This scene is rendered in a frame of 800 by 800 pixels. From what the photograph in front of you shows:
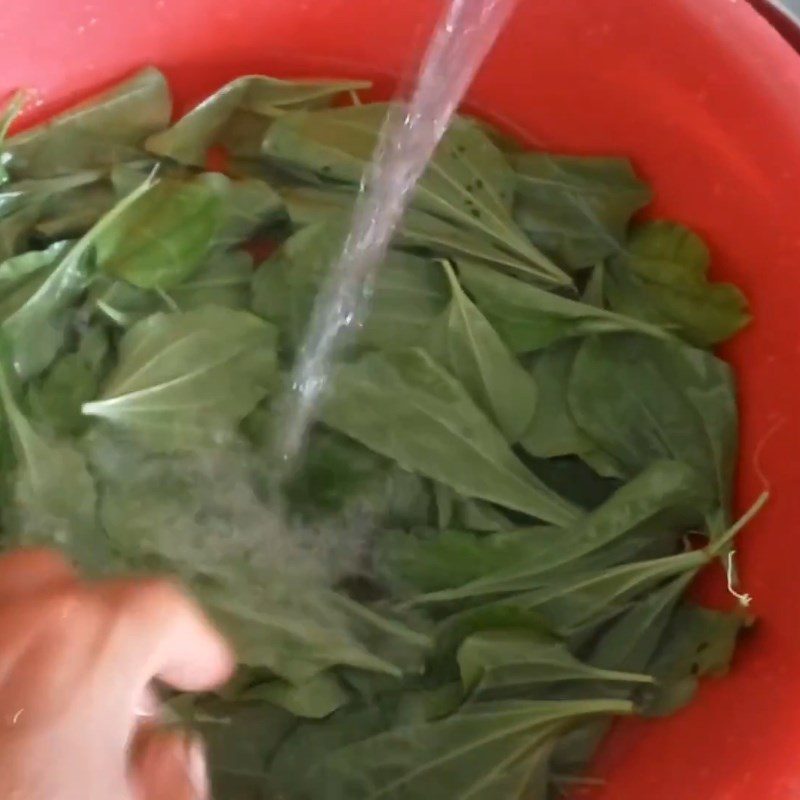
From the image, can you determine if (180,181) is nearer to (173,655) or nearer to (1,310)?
(1,310)

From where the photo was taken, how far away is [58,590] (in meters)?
0.36

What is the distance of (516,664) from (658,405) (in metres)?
0.18

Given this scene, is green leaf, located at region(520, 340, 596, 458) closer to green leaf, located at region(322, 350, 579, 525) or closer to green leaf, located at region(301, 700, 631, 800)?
green leaf, located at region(322, 350, 579, 525)

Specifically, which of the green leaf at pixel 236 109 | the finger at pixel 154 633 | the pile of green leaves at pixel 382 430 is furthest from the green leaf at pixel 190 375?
the finger at pixel 154 633

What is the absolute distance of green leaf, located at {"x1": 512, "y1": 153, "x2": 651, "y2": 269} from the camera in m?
0.66

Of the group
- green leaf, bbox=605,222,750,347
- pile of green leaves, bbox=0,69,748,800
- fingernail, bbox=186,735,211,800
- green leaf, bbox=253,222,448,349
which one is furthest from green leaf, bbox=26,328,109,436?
green leaf, bbox=605,222,750,347

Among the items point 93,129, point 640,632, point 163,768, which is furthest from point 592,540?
point 93,129

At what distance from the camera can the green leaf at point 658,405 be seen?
60 centimetres

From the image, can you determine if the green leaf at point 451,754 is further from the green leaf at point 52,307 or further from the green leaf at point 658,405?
the green leaf at point 52,307

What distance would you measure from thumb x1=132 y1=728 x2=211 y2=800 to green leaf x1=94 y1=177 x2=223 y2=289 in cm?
32

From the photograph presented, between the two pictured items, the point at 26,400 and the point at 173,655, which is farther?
the point at 26,400

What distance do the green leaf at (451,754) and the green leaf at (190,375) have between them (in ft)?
0.71

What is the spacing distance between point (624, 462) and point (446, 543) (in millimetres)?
122

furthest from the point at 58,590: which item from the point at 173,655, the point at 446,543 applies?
the point at 446,543
